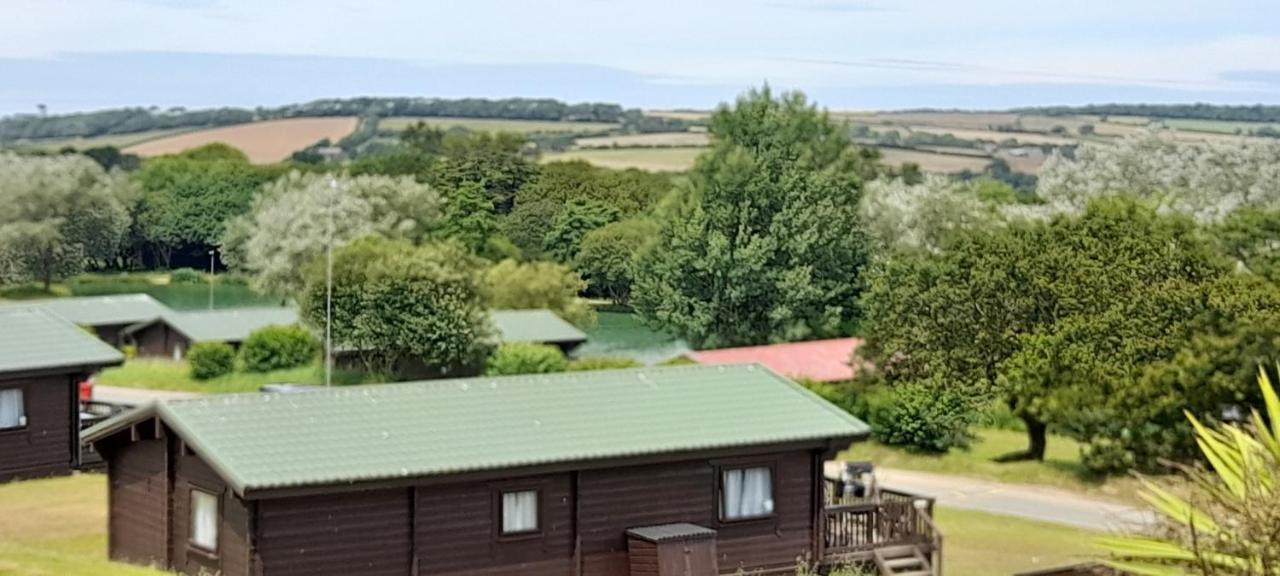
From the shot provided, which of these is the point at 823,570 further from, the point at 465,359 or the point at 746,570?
the point at 465,359

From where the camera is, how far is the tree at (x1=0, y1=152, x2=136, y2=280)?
104 m

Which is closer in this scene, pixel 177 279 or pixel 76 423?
pixel 76 423

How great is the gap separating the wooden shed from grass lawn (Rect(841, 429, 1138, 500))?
2874cm

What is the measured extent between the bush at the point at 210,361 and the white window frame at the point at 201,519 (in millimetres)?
38371

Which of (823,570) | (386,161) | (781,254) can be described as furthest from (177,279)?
(823,570)

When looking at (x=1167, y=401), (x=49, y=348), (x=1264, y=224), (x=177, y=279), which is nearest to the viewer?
(x=49, y=348)

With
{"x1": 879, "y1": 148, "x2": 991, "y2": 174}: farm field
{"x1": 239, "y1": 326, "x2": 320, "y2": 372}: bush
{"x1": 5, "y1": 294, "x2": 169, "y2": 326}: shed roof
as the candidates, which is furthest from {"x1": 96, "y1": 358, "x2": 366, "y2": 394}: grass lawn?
{"x1": 879, "y1": 148, "x2": 991, "y2": 174}: farm field

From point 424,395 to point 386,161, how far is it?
97982 millimetres

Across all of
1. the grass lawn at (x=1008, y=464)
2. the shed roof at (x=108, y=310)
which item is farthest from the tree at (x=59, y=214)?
the grass lawn at (x=1008, y=464)

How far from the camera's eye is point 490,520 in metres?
25.2

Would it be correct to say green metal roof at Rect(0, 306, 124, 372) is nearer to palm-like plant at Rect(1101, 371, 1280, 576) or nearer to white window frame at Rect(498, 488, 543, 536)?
white window frame at Rect(498, 488, 543, 536)

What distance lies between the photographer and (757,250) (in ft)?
240

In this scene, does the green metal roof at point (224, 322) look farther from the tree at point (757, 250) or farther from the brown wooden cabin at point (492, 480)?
the brown wooden cabin at point (492, 480)

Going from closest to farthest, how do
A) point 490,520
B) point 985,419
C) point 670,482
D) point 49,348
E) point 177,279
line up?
point 490,520, point 670,482, point 49,348, point 985,419, point 177,279
